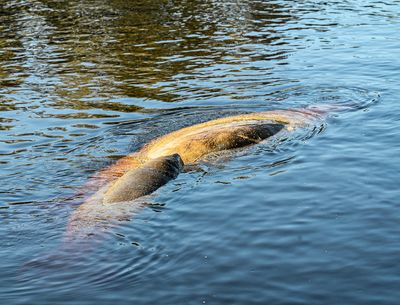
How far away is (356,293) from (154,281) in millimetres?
2428

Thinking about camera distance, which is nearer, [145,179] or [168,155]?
[145,179]

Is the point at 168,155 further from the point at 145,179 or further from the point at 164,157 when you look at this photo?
the point at 145,179

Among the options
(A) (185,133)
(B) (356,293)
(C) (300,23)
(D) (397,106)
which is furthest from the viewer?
(C) (300,23)

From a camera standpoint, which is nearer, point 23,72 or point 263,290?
point 263,290

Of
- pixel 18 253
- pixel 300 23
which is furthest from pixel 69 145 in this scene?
pixel 300 23

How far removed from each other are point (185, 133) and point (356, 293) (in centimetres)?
676

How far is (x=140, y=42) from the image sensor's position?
25.6m

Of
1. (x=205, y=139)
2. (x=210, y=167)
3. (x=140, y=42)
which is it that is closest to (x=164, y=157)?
(x=210, y=167)

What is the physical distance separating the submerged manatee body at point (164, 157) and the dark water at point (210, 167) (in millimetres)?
296

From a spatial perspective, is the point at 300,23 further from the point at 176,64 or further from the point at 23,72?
the point at 23,72

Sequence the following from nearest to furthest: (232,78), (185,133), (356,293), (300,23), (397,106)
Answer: (356,293)
(185,133)
(397,106)
(232,78)
(300,23)

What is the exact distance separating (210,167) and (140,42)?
1321cm

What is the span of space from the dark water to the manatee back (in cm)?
23

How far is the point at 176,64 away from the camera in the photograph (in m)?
22.2
